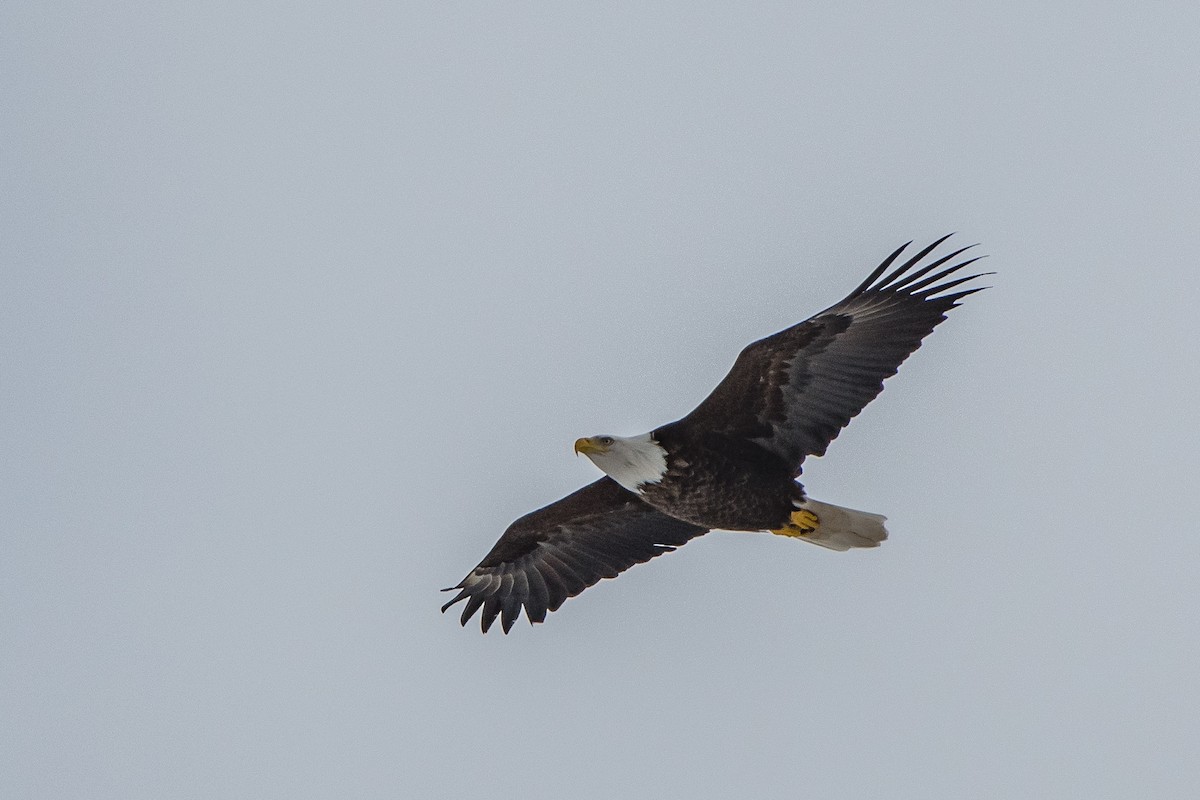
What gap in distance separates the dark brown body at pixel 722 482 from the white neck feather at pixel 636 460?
5cm

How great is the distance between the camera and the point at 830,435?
1351 centimetres

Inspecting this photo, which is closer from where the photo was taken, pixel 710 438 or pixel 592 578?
pixel 710 438

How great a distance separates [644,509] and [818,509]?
1.48m

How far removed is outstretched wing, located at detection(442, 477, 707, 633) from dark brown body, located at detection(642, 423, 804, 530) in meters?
0.78

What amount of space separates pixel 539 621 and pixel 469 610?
67 centimetres

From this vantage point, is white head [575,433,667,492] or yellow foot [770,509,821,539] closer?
white head [575,433,667,492]

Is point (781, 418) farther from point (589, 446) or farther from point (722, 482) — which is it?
point (589, 446)

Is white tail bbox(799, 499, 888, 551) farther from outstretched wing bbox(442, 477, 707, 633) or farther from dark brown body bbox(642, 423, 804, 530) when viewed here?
outstretched wing bbox(442, 477, 707, 633)

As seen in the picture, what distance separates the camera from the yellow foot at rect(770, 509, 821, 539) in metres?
13.8

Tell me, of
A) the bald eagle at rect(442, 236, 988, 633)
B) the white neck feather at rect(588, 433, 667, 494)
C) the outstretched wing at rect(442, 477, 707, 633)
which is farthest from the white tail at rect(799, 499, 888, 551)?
the white neck feather at rect(588, 433, 667, 494)

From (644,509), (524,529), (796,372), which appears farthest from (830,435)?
(524,529)

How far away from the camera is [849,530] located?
46.3 ft

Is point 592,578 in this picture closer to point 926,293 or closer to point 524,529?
point 524,529

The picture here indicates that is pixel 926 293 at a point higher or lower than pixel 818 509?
higher
